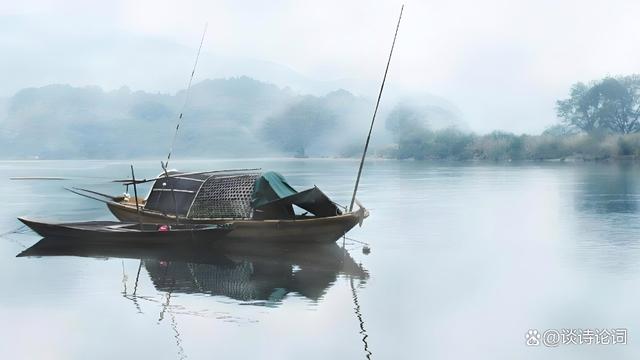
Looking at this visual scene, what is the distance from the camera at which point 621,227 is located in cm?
2850

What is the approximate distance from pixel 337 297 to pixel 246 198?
7.42 metres

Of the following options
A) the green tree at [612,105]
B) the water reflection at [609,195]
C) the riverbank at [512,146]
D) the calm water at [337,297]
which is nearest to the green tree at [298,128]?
the riverbank at [512,146]

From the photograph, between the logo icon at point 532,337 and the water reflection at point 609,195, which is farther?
the water reflection at point 609,195

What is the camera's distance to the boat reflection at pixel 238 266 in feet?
56.2

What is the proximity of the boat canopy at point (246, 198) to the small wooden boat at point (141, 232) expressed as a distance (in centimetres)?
80

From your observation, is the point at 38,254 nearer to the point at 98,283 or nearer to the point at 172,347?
the point at 98,283

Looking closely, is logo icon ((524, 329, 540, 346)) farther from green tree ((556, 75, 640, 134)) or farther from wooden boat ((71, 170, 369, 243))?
green tree ((556, 75, 640, 134))

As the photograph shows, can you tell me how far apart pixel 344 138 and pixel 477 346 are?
187097 millimetres

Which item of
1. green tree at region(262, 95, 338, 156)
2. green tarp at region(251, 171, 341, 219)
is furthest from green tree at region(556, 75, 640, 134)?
green tarp at region(251, 171, 341, 219)

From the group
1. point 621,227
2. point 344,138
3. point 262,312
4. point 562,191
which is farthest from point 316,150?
point 262,312

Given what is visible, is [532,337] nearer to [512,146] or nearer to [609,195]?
[609,195]

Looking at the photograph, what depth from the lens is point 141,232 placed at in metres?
21.7

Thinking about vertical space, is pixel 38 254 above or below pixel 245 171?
below

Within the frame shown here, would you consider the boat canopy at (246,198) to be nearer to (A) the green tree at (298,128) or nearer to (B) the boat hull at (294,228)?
(B) the boat hull at (294,228)
